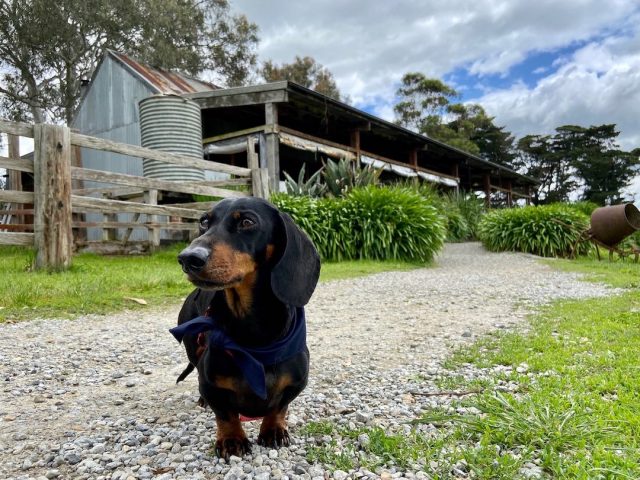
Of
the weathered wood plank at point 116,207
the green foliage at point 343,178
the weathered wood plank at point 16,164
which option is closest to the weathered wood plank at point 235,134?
the green foliage at point 343,178

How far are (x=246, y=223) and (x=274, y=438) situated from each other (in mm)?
828

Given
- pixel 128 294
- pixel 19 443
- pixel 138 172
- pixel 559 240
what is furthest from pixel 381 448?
pixel 138 172

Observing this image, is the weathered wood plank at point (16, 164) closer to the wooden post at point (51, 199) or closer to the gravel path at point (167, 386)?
the wooden post at point (51, 199)

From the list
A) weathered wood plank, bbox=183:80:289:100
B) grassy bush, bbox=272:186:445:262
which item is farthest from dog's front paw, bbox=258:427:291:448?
weathered wood plank, bbox=183:80:289:100

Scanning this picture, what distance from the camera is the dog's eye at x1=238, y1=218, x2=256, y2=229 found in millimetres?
1662

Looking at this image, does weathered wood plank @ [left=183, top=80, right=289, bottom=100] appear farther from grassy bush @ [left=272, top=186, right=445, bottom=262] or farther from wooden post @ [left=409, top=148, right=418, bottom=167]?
wooden post @ [left=409, top=148, right=418, bottom=167]

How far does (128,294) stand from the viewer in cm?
512

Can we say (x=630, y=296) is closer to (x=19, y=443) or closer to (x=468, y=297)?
(x=468, y=297)

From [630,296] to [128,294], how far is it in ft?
A: 17.7

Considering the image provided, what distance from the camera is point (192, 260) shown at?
1430mm

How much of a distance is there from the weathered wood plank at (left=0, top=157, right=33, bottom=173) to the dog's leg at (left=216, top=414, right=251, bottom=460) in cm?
517

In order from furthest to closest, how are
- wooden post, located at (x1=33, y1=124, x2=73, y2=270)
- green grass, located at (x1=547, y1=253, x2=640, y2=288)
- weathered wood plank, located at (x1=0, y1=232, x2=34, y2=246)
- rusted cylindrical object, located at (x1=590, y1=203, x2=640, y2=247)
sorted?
rusted cylindrical object, located at (x1=590, y1=203, x2=640, y2=247) < green grass, located at (x1=547, y1=253, x2=640, y2=288) < wooden post, located at (x1=33, y1=124, x2=73, y2=270) < weathered wood plank, located at (x1=0, y1=232, x2=34, y2=246)

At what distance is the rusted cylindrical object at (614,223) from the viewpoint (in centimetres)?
1064

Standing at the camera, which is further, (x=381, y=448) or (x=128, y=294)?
(x=128, y=294)
